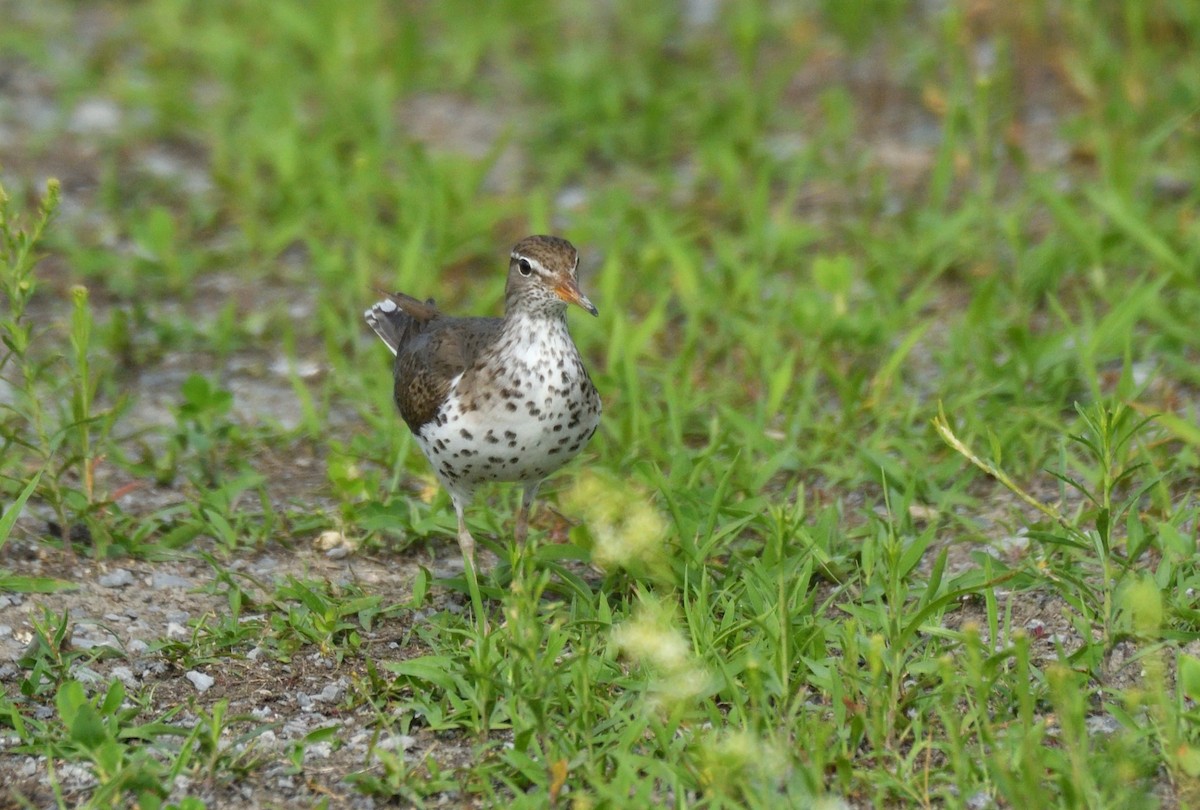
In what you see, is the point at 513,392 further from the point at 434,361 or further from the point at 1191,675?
the point at 1191,675

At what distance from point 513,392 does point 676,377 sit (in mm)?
1985

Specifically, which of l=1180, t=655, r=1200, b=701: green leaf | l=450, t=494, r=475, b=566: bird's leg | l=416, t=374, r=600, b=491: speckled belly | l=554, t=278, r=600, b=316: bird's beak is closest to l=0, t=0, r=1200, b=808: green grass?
l=1180, t=655, r=1200, b=701: green leaf

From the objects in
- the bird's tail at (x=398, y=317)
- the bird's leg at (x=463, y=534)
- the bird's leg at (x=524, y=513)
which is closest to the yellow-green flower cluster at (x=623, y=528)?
the bird's leg at (x=524, y=513)

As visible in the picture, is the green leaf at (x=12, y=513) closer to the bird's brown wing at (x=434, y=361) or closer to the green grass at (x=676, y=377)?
the green grass at (x=676, y=377)

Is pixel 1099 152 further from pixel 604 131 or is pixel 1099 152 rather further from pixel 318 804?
pixel 318 804

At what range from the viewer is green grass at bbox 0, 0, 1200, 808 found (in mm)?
4328

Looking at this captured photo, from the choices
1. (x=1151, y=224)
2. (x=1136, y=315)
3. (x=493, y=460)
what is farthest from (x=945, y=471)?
(x=1151, y=224)

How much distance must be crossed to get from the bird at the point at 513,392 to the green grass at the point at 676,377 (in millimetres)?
330

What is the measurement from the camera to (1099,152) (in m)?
8.18

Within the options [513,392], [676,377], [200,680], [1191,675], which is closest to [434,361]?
[513,392]

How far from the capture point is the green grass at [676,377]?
433 cm

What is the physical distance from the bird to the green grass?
0.33 meters

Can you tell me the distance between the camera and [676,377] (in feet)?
22.8

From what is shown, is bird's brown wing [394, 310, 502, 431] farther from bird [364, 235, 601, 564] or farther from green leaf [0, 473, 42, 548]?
green leaf [0, 473, 42, 548]
